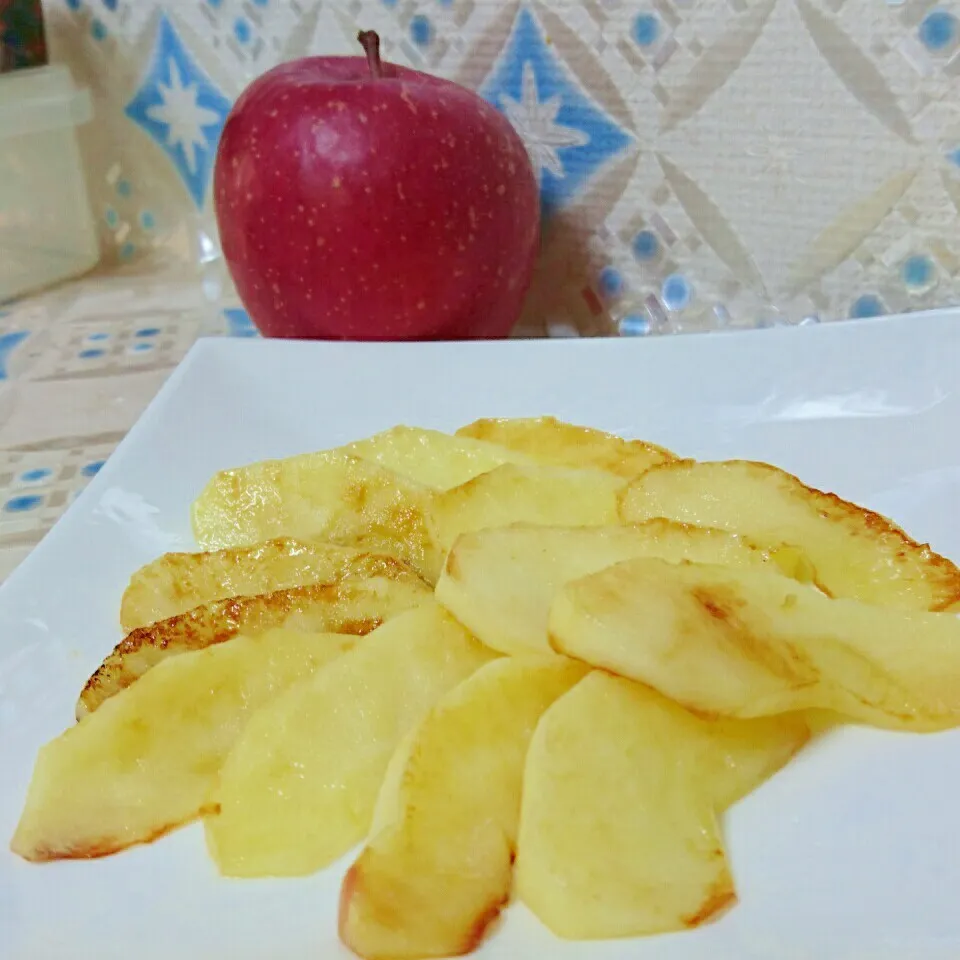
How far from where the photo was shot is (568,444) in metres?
0.66

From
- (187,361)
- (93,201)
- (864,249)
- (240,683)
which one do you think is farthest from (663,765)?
(93,201)

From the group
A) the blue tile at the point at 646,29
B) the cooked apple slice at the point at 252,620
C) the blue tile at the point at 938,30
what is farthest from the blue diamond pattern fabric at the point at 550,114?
the cooked apple slice at the point at 252,620

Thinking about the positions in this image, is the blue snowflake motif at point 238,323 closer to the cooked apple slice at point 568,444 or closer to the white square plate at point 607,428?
the white square plate at point 607,428

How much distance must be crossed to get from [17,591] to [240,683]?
16cm

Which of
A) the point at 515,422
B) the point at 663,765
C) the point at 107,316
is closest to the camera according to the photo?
the point at 663,765

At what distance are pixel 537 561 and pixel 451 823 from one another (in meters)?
0.14

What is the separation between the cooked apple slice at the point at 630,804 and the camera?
1.21ft

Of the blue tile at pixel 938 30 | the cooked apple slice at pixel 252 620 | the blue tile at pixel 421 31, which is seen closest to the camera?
the cooked apple slice at pixel 252 620

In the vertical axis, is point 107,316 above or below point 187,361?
below

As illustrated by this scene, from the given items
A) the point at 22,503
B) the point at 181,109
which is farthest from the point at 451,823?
the point at 181,109

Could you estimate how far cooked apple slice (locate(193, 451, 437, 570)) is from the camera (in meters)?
0.60

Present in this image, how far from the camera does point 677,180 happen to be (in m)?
0.92

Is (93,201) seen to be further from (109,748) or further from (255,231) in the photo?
(109,748)

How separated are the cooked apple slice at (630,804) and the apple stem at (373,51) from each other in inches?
25.7
